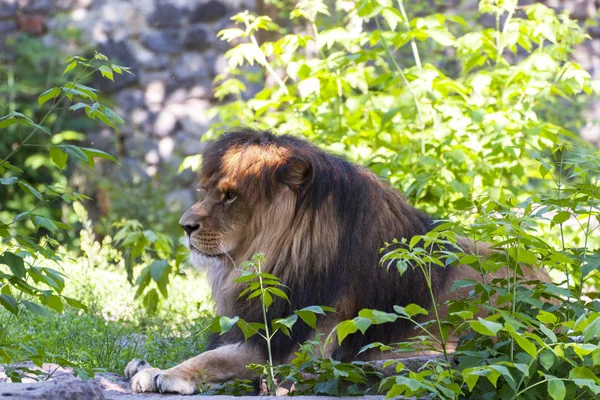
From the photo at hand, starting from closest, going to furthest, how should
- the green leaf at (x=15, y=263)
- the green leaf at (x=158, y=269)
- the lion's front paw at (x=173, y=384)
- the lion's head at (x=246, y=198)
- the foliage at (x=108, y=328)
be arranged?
the green leaf at (x=15, y=263) → the lion's front paw at (x=173, y=384) → the lion's head at (x=246, y=198) → the foliage at (x=108, y=328) → the green leaf at (x=158, y=269)

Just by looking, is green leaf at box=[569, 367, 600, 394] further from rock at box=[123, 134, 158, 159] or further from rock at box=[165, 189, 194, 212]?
rock at box=[123, 134, 158, 159]

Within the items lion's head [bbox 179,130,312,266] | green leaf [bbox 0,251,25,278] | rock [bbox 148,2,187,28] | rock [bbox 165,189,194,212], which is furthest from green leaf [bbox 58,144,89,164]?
rock [bbox 148,2,187,28]

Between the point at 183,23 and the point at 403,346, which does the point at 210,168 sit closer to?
the point at 403,346

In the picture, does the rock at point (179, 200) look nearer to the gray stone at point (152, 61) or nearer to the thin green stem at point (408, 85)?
the gray stone at point (152, 61)

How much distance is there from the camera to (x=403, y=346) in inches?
111

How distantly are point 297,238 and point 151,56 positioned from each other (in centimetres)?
555

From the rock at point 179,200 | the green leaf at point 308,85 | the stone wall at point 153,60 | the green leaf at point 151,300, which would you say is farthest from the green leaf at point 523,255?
the stone wall at point 153,60

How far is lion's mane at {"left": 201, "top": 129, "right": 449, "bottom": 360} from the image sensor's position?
3.64 meters

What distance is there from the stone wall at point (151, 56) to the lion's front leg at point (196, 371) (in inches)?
207

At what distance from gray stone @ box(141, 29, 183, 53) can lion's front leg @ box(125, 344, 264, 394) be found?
5536mm

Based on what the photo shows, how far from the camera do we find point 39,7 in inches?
343

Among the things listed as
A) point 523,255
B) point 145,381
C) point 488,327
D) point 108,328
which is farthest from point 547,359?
point 108,328

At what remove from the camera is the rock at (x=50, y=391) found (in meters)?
2.29

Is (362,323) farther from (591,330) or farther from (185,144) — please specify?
(185,144)
